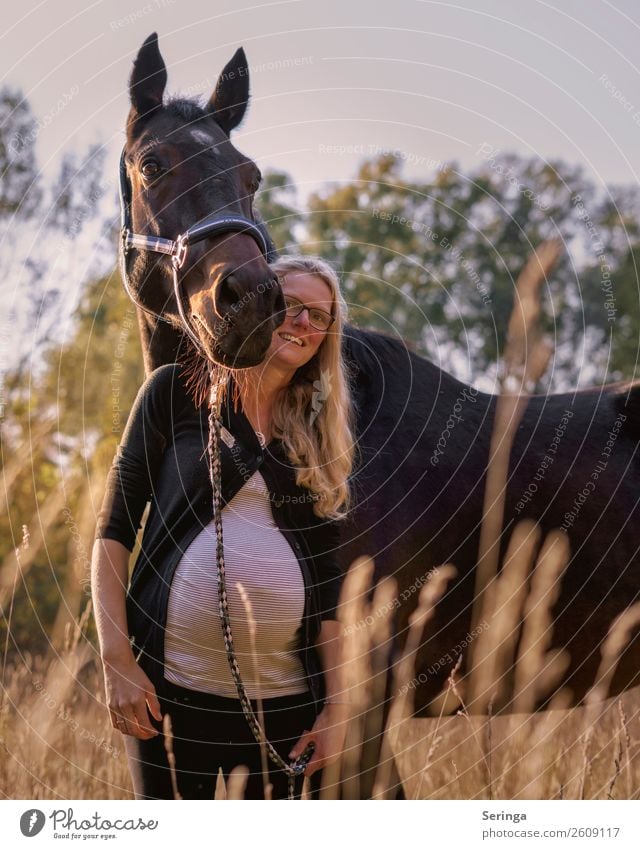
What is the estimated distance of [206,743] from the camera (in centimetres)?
251

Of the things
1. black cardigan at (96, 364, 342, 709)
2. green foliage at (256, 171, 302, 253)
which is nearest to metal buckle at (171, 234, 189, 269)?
black cardigan at (96, 364, 342, 709)

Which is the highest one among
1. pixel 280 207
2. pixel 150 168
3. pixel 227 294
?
pixel 280 207

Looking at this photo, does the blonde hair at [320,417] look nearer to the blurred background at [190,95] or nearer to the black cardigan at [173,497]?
the black cardigan at [173,497]

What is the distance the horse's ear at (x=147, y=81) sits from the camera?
3.59 meters

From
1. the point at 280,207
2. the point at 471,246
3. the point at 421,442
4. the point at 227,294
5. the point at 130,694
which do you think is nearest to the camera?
the point at 130,694

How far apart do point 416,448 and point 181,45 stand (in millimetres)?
2570

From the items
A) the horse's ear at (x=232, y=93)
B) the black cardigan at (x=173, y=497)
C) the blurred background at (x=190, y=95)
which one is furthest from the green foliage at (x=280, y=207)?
the black cardigan at (x=173, y=497)

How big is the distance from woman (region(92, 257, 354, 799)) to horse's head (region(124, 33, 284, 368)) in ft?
0.75

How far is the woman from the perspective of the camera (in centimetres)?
248

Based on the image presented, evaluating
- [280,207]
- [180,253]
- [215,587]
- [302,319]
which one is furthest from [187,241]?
[280,207]

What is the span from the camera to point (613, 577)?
407 centimetres

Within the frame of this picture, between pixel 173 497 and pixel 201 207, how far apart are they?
129 centimetres

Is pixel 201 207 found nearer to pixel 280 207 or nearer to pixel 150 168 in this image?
pixel 150 168
